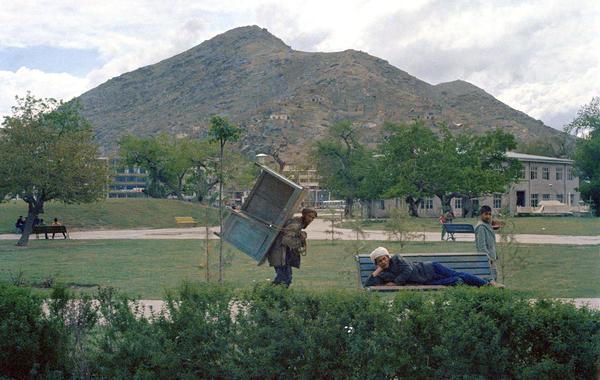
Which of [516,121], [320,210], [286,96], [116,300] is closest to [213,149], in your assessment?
[320,210]

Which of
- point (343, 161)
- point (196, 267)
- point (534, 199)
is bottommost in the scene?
point (196, 267)

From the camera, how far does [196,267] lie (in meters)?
19.5

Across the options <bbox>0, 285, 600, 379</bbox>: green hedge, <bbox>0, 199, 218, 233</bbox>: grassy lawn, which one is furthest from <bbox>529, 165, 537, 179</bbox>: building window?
<bbox>0, 285, 600, 379</bbox>: green hedge

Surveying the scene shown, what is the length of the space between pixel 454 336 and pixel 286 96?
18796 centimetres

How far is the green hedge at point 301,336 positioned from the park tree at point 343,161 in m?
58.6

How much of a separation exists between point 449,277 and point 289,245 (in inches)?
98.2

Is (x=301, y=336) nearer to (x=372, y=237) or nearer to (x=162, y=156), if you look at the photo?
(x=372, y=237)

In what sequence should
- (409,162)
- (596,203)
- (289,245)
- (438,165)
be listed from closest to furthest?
(289,245)
(438,165)
(409,162)
(596,203)

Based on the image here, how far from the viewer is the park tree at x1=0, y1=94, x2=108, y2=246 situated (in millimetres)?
28781

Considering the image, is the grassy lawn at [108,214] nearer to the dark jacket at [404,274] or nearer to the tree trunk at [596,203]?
the dark jacket at [404,274]

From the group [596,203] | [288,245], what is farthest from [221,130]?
[596,203]

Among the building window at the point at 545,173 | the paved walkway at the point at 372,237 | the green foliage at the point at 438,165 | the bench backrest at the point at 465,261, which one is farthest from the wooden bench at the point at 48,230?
the building window at the point at 545,173

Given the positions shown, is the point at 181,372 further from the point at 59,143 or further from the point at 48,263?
the point at 59,143

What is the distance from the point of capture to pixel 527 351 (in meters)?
6.02
